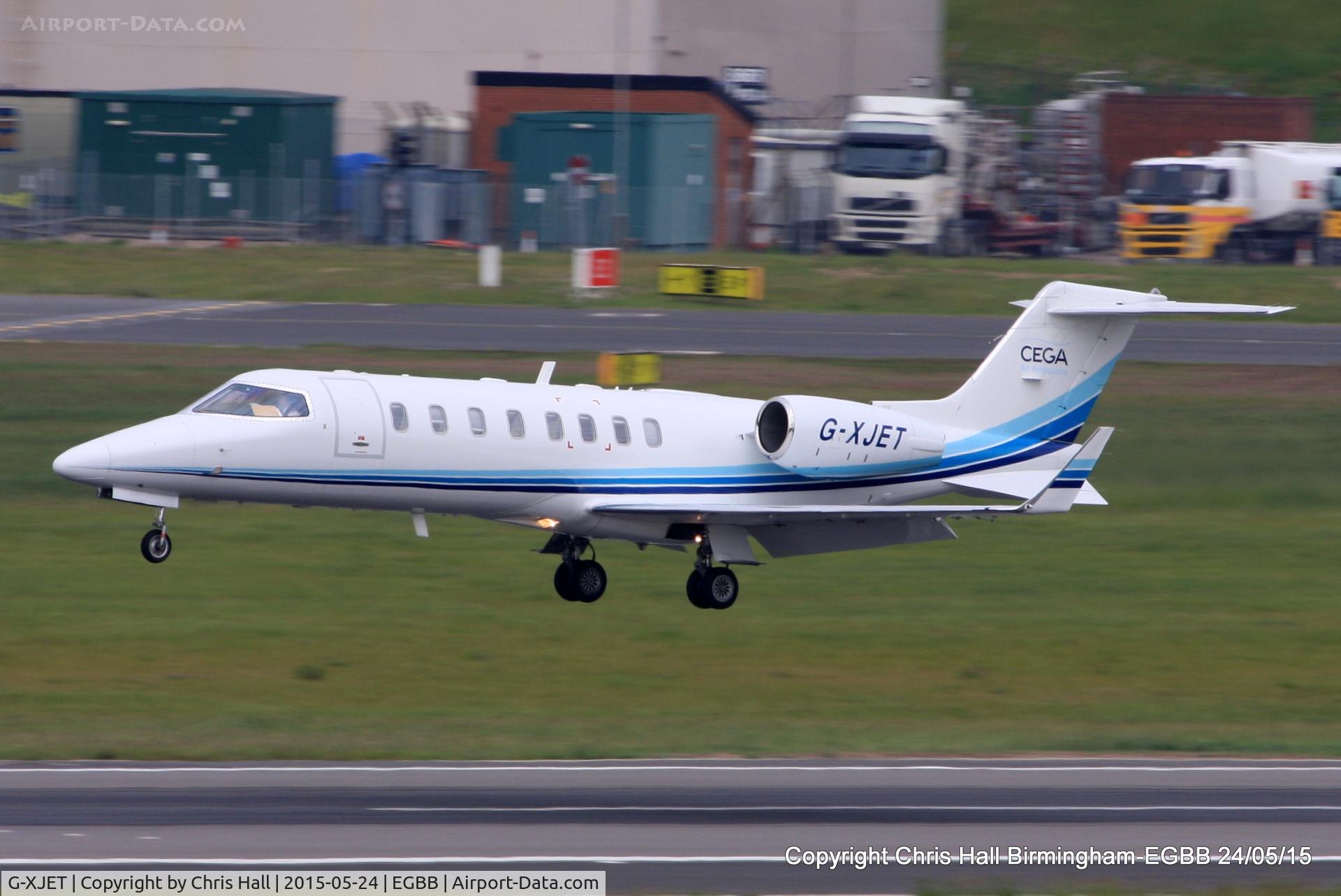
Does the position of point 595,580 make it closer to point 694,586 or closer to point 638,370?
point 694,586

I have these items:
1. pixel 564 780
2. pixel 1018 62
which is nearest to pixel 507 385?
pixel 564 780

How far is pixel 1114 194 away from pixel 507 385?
51.8 meters

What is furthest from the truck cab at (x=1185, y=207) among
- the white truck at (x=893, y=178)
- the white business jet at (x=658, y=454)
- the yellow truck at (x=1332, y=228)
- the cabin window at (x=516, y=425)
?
the cabin window at (x=516, y=425)

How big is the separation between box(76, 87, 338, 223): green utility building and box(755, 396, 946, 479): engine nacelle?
39.1 meters

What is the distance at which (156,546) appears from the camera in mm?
20141

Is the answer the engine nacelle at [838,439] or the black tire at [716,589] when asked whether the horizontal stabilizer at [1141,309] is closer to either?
the engine nacelle at [838,439]

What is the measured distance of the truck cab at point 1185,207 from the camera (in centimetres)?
5722

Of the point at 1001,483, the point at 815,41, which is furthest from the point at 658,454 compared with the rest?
the point at 815,41

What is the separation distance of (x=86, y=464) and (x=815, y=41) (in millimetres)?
58996

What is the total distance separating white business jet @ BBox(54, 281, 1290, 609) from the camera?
20.8 metres

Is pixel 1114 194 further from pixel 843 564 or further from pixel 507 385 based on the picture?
pixel 507 385

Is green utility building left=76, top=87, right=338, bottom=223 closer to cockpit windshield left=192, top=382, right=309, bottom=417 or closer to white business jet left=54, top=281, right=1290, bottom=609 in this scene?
white business jet left=54, top=281, right=1290, bottom=609

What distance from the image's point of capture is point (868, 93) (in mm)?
74125

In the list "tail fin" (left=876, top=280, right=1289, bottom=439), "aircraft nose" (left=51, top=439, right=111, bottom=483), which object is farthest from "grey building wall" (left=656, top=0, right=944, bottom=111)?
"aircraft nose" (left=51, top=439, right=111, bottom=483)
